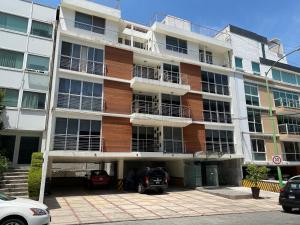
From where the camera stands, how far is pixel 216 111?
2728cm

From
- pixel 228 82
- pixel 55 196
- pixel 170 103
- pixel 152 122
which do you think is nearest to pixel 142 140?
pixel 152 122

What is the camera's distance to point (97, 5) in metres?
23.4

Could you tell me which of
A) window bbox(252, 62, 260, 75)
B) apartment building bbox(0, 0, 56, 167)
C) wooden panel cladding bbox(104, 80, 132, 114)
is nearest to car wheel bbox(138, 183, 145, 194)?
wooden panel cladding bbox(104, 80, 132, 114)

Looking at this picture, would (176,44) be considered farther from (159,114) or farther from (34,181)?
(34,181)

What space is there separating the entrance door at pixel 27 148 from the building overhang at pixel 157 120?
755 cm

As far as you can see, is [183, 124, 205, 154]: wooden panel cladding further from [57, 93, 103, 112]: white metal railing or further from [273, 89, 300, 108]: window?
[273, 89, 300, 108]: window

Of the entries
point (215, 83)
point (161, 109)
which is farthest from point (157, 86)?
point (215, 83)

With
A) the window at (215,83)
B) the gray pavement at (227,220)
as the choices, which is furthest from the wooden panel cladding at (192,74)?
the gray pavement at (227,220)

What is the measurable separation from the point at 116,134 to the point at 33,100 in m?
6.72

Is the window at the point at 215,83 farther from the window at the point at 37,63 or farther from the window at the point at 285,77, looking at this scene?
the window at the point at 37,63

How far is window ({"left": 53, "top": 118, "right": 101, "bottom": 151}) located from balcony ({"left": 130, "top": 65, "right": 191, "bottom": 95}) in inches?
196

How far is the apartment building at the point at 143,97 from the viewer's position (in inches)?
806

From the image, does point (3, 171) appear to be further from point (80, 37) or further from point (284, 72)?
point (284, 72)

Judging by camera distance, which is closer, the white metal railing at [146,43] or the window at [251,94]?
the white metal railing at [146,43]
